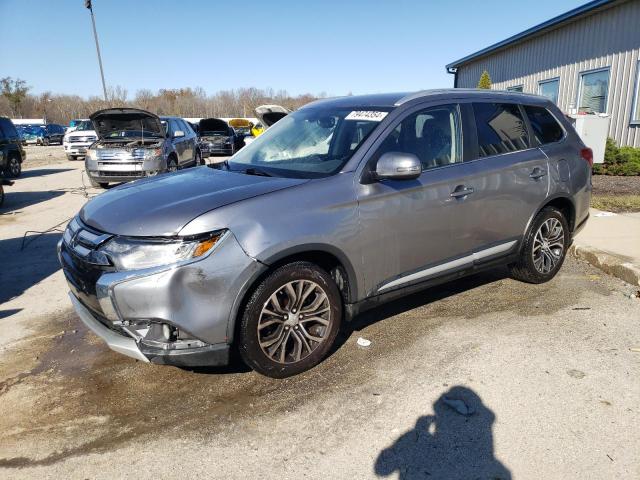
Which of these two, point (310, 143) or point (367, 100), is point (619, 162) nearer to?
point (367, 100)

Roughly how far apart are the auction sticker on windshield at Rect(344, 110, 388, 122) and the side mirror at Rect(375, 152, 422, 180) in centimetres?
45

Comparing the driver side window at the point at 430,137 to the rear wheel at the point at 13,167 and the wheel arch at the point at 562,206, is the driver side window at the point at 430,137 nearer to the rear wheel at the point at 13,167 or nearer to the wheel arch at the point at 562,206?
the wheel arch at the point at 562,206

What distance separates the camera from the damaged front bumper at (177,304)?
2.73 metres

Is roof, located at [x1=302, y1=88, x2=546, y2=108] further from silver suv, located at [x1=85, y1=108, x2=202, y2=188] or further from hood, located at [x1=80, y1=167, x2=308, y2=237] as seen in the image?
silver suv, located at [x1=85, y1=108, x2=202, y2=188]

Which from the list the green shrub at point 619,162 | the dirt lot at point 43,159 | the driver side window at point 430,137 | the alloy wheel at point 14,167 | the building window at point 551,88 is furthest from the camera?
the dirt lot at point 43,159

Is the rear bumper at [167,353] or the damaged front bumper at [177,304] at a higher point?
the damaged front bumper at [177,304]

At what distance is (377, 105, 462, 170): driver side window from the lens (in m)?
3.64

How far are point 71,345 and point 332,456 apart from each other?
248 cm

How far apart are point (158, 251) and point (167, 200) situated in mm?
448

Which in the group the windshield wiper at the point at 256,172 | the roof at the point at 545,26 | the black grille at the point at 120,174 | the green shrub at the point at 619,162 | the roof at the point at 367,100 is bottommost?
the green shrub at the point at 619,162

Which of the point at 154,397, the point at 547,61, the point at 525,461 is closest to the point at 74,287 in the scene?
the point at 154,397

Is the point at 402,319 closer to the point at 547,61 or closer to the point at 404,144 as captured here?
the point at 404,144

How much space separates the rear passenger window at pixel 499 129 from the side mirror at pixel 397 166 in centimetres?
108

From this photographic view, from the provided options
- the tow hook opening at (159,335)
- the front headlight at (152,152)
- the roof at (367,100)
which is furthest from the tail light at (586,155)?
the front headlight at (152,152)
